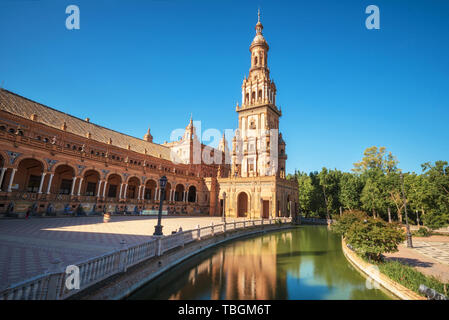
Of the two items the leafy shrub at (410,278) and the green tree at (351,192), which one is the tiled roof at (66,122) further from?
the green tree at (351,192)

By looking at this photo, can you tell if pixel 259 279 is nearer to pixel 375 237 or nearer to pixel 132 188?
pixel 375 237

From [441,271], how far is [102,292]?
47.6 feet

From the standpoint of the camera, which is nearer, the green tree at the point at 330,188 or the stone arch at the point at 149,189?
the stone arch at the point at 149,189

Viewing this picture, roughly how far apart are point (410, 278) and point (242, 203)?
34.6 metres

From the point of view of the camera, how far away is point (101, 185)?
87.9ft

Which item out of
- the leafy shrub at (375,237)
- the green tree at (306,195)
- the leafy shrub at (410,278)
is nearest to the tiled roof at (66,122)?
the green tree at (306,195)

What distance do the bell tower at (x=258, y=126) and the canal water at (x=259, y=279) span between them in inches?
1076

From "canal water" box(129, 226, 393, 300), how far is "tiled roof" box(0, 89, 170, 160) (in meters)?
26.1

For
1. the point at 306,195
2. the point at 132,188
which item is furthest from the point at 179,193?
the point at 306,195

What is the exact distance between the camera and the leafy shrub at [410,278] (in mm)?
7703

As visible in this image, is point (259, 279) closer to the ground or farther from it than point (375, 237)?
closer to the ground

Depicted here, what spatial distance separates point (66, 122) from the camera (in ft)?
95.3

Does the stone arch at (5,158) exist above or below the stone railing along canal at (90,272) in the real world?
above
